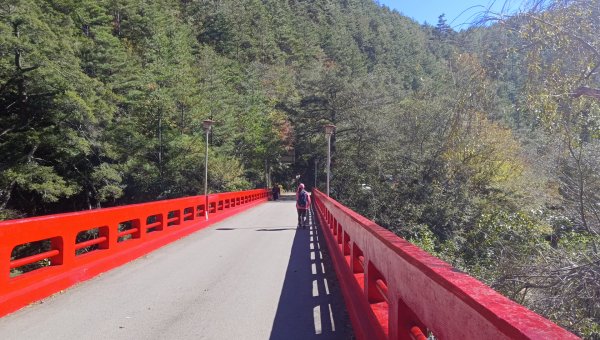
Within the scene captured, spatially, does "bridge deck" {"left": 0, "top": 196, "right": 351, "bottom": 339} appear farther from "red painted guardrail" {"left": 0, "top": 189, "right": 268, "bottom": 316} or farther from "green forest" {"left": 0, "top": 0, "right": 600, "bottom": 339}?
"green forest" {"left": 0, "top": 0, "right": 600, "bottom": 339}

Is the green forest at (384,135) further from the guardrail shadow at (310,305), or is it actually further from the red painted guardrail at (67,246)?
the red painted guardrail at (67,246)

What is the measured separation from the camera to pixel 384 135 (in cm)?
4497

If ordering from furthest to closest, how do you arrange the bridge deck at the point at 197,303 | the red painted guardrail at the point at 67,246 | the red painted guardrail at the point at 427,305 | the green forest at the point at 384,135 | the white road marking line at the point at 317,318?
1. the green forest at the point at 384,135
2. the red painted guardrail at the point at 67,246
3. the white road marking line at the point at 317,318
4. the bridge deck at the point at 197,303
5. the red painted guardrail at the point at 427,305

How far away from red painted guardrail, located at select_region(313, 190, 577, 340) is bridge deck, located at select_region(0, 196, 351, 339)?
786 millimetres

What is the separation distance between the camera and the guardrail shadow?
18.0 feet

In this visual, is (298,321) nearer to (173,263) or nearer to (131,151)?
(173,263)

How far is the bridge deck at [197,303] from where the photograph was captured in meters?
5.39

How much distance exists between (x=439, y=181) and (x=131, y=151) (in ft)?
78.4

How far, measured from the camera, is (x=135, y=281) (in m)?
8.09

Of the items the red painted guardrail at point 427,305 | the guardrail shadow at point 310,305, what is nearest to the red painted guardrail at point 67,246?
the guardrail shadow at point 310,305

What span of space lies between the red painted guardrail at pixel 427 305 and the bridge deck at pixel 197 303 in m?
0.79

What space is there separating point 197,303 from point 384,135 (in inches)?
1565

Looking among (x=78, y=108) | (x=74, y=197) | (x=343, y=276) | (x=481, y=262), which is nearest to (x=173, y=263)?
(x=343, y=276)

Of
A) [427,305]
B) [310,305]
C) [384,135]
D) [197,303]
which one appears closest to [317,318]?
[310,305]
